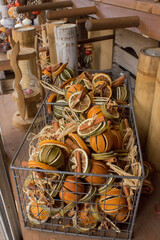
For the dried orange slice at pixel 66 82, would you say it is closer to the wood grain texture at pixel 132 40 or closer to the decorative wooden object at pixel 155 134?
the decorative wooden object at pixel 155 134

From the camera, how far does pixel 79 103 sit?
2.36 ft

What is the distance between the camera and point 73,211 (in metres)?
0.57

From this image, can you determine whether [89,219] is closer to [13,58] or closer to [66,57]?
[13,58]

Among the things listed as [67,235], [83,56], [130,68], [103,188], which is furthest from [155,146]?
[83,56]

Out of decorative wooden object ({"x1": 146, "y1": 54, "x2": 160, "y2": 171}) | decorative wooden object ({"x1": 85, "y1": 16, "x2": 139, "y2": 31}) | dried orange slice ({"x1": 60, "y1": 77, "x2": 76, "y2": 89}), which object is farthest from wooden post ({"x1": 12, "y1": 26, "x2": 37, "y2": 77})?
decorative wooden object ({"x1": 146, "y1": 54, "x2": 160, "y2": 171})

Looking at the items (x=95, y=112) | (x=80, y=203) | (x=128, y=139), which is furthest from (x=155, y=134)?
(x=80, y=203)

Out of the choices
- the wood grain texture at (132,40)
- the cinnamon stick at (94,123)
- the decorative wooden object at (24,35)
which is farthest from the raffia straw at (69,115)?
the wood grain texture at (132,40)

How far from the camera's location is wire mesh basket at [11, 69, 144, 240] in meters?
0.53

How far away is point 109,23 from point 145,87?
23 cm

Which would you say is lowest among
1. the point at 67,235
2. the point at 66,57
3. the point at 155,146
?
the point at 67,235

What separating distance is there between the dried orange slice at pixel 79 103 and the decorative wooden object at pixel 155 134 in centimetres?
21

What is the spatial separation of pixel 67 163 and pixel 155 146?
31 centimetres

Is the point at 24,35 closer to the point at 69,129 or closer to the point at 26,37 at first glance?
the point at 26,37

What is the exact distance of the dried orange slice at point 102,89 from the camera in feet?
2.55
